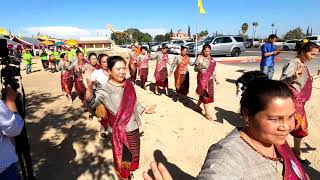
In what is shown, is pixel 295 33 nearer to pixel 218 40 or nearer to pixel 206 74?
pixel 218 40

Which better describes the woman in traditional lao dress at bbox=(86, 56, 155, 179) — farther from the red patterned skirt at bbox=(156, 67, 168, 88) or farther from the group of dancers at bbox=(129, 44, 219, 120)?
the red patterned skirt at bbox=(156, 67, 168, 88)

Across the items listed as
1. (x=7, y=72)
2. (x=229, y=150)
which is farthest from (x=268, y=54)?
(x=229, y=150)

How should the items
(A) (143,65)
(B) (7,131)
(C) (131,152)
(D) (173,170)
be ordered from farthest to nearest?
(A) (143,65) < (D) (173,170) < (C) (131,152) < (B) (7,131)

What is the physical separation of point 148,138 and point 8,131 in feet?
14.1

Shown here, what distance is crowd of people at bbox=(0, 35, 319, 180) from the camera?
161 cm

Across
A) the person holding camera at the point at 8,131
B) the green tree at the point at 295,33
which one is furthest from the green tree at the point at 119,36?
the green tree at the point at 295,33

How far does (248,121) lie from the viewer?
1758 millimetres

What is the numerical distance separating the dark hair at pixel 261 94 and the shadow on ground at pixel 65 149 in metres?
3.90

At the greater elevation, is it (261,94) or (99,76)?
(261,94)

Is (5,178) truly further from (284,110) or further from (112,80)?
(284,110)

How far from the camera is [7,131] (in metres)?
2.59

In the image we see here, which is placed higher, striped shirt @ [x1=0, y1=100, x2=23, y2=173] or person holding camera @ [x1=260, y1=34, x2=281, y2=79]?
person holding camera @ [x1=260, y1=34, x2=281, y2=79]

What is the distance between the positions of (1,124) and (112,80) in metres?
1.99

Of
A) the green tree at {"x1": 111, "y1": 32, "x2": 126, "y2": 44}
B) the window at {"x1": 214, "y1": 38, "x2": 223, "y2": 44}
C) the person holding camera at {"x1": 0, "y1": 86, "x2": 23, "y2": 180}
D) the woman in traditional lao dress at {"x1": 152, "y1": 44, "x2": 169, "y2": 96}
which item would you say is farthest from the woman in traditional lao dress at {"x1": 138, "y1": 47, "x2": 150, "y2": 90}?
the green tree at {"x1": 111, "y1": 32, "x2": 126, "y2": 44}
